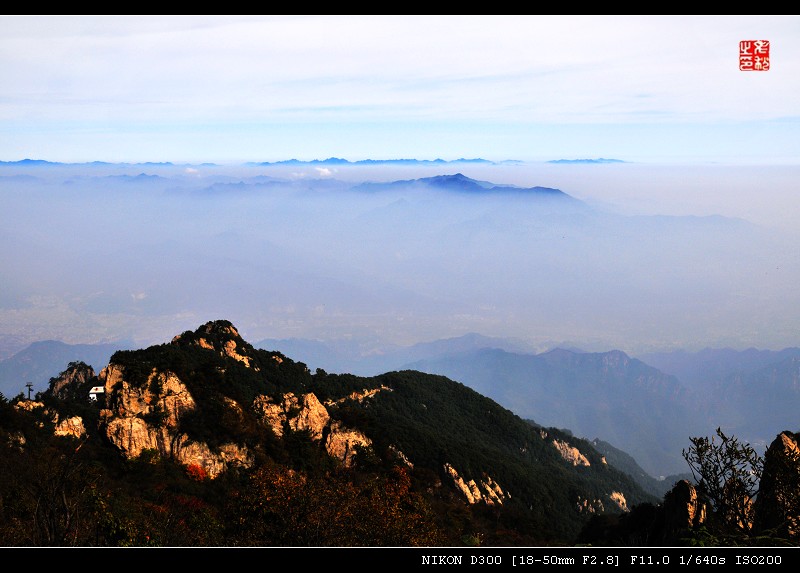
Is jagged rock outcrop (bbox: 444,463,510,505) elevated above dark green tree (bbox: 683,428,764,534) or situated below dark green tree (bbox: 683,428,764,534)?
below

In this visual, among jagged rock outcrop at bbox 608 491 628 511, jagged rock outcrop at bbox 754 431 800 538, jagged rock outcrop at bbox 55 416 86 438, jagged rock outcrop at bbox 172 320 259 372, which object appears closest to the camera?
jagged rock outcrop at bbox 754 431 800 538

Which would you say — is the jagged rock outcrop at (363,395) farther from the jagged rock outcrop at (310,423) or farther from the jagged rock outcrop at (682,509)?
the jagged rock outcrop at (682,509)

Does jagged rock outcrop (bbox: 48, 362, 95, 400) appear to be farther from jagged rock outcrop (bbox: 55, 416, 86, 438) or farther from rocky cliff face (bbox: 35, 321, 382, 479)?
jagged rock outcrop (bbox: 55, 416, 86, 438)

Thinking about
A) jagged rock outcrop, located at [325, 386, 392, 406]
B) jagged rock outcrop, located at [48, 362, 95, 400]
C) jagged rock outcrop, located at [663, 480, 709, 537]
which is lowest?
jagged rock outcrop, located at [325, 386, 392, 406]

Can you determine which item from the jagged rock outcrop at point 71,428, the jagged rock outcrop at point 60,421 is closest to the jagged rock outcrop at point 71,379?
the jagged rock outcrop at point 60,421

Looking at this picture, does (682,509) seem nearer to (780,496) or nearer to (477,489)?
(780,496)

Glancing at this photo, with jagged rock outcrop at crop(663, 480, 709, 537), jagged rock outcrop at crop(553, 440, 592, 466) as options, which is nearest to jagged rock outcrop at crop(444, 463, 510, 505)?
jagged rock outcrop at crop(663, 480, 709, 537)
